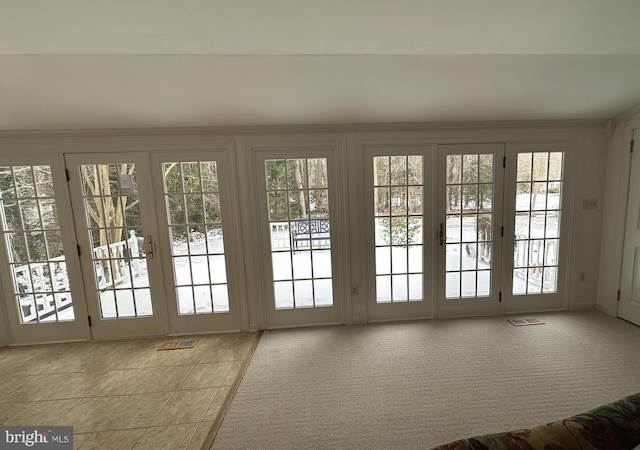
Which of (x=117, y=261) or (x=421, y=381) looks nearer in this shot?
(x=421, y=381)

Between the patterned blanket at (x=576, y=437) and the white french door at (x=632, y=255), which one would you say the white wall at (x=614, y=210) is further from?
the patterned blanket at (x=576, y=437)

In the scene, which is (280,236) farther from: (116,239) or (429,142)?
(429,142)

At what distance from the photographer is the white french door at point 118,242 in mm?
2594

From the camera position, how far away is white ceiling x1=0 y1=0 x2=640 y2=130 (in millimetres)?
1379

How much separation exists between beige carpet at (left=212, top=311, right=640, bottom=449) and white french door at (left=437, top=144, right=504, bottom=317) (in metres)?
0.29

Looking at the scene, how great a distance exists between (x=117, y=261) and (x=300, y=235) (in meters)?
1.90

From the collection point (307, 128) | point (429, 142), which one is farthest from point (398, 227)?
point (307, 128)

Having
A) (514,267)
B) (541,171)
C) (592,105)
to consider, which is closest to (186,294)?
(514,267)

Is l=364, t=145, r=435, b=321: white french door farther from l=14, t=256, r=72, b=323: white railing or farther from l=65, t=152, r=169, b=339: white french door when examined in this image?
l=14, t=256, r=72, b=323: white railing

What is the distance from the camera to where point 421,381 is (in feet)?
6.56

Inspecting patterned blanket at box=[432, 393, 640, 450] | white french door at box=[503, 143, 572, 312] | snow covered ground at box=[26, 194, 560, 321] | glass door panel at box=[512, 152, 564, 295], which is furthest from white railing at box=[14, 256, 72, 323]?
glass door panel at box=[512, 152, 564, 295]

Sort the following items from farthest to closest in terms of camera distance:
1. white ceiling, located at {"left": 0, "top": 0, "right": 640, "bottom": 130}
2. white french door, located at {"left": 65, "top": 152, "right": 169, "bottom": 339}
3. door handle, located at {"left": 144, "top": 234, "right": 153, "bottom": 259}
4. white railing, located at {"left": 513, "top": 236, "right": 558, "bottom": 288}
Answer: white railing, located at {"left": 513, "top": 236, "right": 558, "bottom": 288} < door handle, located at {"left": 144, "top": 234, "right": 153, "bottom": 259} < white french door, located at {"left": 65, "top": 152, "right": 169, "bottom": 339} < white ceiling, located at {"left": 0, "top": 0, "right": 640, "bottom": 130}

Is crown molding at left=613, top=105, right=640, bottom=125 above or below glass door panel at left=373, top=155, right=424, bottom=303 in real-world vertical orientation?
above

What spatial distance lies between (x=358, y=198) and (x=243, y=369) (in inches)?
74.3
